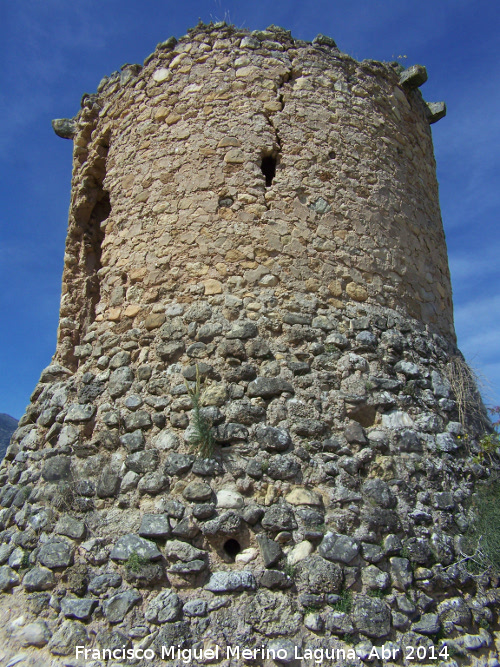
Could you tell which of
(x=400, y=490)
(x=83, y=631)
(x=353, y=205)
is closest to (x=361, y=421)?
(x=400, y=490)

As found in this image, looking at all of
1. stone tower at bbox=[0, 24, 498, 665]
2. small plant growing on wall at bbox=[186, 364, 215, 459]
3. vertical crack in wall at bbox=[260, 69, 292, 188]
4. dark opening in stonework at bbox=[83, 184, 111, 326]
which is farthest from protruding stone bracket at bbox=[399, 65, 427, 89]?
small plant growing on wall at bbox=[186, 364, 215, 459]

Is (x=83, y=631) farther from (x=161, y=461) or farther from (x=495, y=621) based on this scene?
(x=495, y=621)

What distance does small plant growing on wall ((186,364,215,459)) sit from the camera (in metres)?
3.60

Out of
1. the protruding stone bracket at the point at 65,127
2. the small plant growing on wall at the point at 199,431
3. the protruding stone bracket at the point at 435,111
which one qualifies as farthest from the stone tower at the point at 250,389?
the protruding stone bracket at the point at 435,111

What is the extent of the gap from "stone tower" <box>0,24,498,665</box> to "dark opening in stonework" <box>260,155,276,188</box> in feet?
0.07

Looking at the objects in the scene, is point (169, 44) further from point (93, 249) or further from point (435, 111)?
point (435, 111)

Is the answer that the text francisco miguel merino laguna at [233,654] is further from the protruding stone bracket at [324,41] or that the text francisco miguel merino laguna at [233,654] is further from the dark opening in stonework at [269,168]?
the protruding stone bracket at [324,41]

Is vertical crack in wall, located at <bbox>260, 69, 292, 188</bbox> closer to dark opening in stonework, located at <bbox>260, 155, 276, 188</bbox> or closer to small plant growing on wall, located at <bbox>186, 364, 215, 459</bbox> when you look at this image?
dark opening in stonework, located at <bbox>260, 155, 276, 188</bbox>

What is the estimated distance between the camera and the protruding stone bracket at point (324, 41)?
516cm

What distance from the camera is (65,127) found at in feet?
19.6

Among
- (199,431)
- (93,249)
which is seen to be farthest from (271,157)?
(199,431)

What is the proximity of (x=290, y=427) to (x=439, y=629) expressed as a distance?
1504mm

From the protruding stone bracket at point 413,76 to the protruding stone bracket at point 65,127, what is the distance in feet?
11.9

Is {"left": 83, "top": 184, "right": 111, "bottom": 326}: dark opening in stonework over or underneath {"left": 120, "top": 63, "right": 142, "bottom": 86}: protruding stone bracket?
underneath
